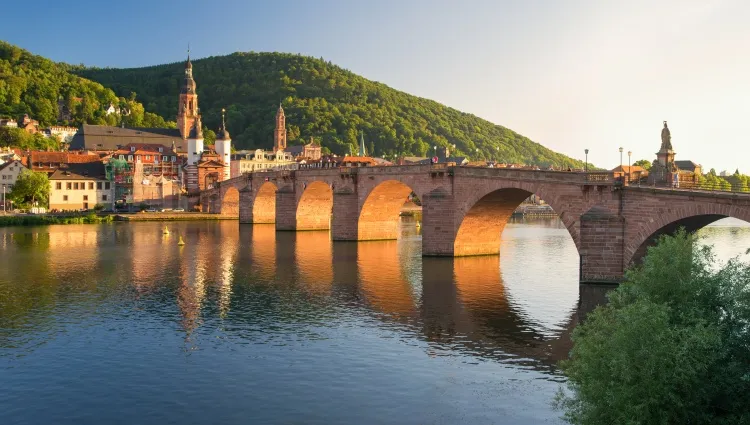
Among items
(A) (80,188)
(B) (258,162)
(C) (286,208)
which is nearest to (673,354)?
(C) (286,208)

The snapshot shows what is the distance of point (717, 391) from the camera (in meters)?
17.1

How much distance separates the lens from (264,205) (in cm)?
10162

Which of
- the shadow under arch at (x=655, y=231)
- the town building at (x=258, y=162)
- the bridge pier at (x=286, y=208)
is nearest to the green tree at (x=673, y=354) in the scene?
the shadow under arch at (x=655, y=231)

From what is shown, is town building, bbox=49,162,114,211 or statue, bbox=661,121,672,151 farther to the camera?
town building, bbox=49,162,114,211

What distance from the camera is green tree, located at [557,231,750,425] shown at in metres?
16.9

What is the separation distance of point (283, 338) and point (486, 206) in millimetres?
25936

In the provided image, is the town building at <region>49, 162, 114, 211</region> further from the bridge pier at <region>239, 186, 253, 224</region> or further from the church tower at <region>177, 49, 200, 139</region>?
the church tower at <region>177, 49, 200, 139</region>

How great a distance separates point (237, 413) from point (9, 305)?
843 inches

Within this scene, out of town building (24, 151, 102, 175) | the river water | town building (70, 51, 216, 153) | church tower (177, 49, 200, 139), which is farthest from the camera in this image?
church tower (177, 49, 200, 139)

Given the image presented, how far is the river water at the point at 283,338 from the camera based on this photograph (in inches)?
899

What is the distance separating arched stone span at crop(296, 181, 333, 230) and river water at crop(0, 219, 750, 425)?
25.5 m

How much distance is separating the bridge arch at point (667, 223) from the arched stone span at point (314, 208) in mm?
47526

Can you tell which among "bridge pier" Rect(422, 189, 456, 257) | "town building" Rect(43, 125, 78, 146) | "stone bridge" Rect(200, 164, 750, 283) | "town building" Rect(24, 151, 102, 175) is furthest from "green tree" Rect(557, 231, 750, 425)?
"town building" Rect(43, 125, 78, 146)

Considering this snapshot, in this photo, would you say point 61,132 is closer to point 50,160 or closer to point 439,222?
point 50,160
